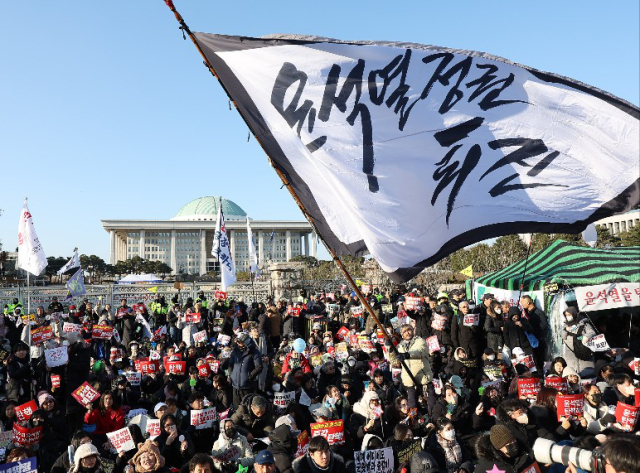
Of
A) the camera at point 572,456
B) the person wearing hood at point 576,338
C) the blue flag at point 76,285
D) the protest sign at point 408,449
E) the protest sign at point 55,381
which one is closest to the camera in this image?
the camera at point 572,456

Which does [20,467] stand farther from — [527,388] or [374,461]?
[527,388]

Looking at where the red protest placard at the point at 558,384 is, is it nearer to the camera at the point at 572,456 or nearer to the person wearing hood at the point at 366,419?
the person wearing hood at the point at 366,419

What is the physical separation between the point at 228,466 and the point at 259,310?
9.20 m

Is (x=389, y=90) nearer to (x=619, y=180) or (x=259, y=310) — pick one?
(x=619, y=180)

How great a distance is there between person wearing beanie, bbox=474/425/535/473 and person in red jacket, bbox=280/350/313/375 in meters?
4.12

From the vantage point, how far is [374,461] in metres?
4.90

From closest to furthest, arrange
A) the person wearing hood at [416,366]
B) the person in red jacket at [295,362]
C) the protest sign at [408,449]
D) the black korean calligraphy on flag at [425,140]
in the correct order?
the black korean calligraphy on flag at [425,140], the protest sign at [408,449], the person wearing hood at [416,366], the person in red jacket at [295,362]

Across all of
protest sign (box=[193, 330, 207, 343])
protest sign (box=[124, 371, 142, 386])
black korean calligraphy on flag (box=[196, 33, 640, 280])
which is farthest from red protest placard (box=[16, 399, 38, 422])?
protest sign (box=[193, 330, 207, 343])

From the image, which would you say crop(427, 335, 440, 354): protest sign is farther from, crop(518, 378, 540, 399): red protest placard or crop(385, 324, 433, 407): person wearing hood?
crop(518, 378, 540, 399): red protest placard

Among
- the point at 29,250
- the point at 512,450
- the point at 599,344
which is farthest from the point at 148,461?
the point at 29,250

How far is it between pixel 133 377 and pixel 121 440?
124 inches

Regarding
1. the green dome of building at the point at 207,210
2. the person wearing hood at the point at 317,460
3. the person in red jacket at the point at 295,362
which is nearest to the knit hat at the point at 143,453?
the person wearing hood at the point at 317,460

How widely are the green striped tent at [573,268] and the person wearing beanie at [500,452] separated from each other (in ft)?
23.5

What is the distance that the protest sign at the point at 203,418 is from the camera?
650cm
